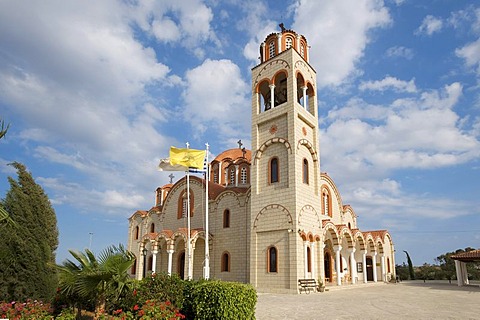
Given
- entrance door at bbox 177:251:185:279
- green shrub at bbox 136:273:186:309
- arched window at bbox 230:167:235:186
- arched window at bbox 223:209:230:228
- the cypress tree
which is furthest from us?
arched window at bbox 230:167:235:186

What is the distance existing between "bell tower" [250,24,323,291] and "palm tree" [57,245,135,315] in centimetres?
1099

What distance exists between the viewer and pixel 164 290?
8.38m

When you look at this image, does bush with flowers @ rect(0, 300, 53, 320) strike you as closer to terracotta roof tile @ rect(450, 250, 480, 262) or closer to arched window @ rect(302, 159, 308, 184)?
arched window @ rect(302, 159, 308, 184)

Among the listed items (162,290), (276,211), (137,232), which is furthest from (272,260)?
(137,232)

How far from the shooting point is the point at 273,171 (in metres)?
19.8

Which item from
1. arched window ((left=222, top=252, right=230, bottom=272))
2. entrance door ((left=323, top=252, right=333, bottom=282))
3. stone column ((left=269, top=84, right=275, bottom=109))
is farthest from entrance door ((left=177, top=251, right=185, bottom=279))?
stone column ((left=269, top=84, right=275, bottom=109))

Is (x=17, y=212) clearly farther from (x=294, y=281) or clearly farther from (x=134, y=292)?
(x=294, y=281)

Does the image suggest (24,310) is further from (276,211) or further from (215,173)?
(215,173)

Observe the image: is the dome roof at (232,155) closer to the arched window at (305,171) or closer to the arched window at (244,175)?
the arched window at (244,175)

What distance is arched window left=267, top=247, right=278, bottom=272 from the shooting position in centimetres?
1818

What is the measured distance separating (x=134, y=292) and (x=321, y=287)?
12172mm

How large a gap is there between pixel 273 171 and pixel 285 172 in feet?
3.10

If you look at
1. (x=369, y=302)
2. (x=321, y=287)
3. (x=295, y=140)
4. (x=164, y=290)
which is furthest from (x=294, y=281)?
(x=164, y=290)

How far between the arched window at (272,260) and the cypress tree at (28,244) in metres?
12.0
